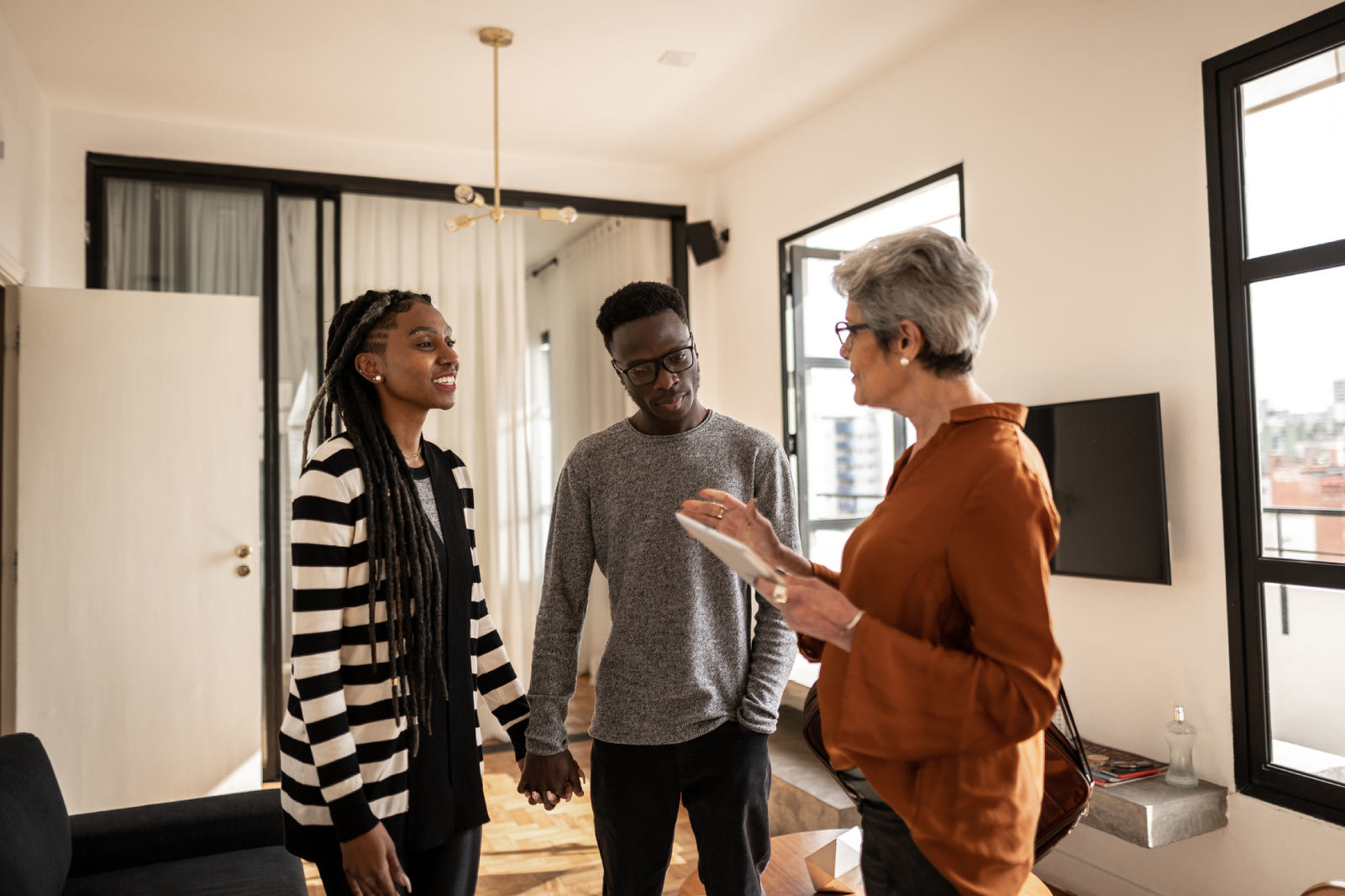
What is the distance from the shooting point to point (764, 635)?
1.64 meters

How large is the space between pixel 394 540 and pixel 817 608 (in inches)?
26.1

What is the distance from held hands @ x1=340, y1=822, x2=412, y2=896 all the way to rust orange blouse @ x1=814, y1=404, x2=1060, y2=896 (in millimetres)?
634

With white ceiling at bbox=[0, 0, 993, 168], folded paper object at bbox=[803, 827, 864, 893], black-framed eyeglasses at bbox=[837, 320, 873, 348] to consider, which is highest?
white ceiling at bbox=[0, 0, 993, 168]

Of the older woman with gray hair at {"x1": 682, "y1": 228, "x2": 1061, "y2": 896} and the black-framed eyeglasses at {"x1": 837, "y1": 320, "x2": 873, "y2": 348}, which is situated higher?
the black-framed eyeglasses at {"x1": 837, "y1": 320, "x2": 873, "y2": 348}

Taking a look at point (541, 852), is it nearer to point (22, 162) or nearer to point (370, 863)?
point (370, 863)

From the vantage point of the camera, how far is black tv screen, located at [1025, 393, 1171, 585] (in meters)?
2.56

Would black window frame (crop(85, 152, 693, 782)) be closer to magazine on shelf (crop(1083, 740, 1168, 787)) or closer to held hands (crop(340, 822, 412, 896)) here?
held hands (crop(340, 822, 412, 896))

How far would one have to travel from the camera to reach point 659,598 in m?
1.61

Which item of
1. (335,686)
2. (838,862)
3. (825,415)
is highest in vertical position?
(825,415)

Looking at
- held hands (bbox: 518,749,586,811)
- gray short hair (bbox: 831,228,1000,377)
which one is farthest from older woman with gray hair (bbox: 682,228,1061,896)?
held hands (bbox: 518,749,586,811)

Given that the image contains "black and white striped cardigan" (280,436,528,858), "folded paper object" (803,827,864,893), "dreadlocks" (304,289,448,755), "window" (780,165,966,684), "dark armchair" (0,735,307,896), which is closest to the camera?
"black and white striped cardigan" (280,436,528,858)

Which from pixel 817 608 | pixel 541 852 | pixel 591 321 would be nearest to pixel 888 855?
pixel 817 608

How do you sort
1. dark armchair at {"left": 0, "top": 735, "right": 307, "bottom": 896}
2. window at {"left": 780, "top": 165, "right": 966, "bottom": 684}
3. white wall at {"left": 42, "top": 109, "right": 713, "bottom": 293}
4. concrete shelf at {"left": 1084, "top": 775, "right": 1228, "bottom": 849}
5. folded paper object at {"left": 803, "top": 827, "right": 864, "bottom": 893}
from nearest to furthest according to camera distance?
dark armchair at {"left": 0, "top": 735, "right": 307, "bottom": 896} < folded paper object at {"left": 803, "top": 827, "right": 864, "bottom": 893} < concrete shelf at {"left": 1084, "top": 775, "right": 1228, "bottom": 849} < white wall at {"left": 42, "top": 109, "right": 713, "bottom": 293} < window at {"left": 780, "top": 165, "right": 966, "bottom": 684}

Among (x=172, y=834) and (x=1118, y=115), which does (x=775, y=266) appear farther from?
(x=172, y=834)
